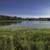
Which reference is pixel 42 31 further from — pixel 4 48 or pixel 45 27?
pixel 4 48

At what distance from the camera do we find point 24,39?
404 centimetres

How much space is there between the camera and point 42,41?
414 centimetres

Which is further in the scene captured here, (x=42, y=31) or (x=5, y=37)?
(x=42, y=31)

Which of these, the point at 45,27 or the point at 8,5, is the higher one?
the point at 8,5

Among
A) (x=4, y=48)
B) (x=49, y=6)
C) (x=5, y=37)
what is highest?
(x=49, y=6)

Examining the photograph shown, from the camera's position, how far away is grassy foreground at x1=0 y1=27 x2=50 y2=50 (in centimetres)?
385

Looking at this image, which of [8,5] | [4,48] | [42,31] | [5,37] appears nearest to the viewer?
[4,48]

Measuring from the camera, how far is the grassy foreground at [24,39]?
385cm

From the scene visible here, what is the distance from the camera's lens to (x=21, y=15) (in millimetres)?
4695

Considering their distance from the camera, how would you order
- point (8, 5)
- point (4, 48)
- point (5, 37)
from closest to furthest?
point (4, 48), point (5, 37), point (8, 5)

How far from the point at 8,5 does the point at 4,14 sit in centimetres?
39

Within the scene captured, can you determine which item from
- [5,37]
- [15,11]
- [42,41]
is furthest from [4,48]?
[15,11]

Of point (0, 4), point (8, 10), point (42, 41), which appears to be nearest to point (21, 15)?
point (8, 10)

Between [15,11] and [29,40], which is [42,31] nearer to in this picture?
[29,40]
